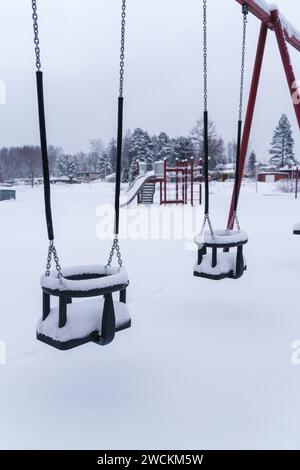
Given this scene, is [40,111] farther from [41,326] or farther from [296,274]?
[296,274]

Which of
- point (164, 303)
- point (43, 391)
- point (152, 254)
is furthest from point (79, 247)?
point (43, 391)

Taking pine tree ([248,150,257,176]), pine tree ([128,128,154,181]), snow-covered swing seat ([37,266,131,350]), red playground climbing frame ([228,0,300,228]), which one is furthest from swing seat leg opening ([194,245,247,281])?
pine tree ([248,150,257,176])

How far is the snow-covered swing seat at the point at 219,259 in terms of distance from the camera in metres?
2.72

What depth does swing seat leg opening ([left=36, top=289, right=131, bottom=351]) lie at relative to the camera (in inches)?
67.3

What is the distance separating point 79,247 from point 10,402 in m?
4.01

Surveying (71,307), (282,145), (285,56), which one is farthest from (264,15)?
(282,145)

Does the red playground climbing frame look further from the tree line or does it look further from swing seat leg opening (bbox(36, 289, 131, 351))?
the tree line

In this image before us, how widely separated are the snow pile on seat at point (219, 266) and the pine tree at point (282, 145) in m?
52.6

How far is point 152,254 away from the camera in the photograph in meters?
5.34

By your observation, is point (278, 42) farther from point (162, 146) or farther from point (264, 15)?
point (162, 146)

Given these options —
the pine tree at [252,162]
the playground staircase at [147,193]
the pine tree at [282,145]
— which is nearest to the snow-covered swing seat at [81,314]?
the playground staircase at [147,193]

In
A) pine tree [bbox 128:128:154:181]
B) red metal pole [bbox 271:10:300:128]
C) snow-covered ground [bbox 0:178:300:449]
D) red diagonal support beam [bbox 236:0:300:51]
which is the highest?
pine tree [bbox 128:128:154:181]

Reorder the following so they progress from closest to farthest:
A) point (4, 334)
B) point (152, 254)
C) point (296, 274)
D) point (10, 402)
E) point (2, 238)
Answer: point (10, 402) < point (4, 334) < point (296, 274) < point (152, 254) < point (2, 238)

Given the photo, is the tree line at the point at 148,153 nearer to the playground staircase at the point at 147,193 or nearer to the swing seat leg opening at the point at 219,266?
the playground staircase at the point at 147,193
